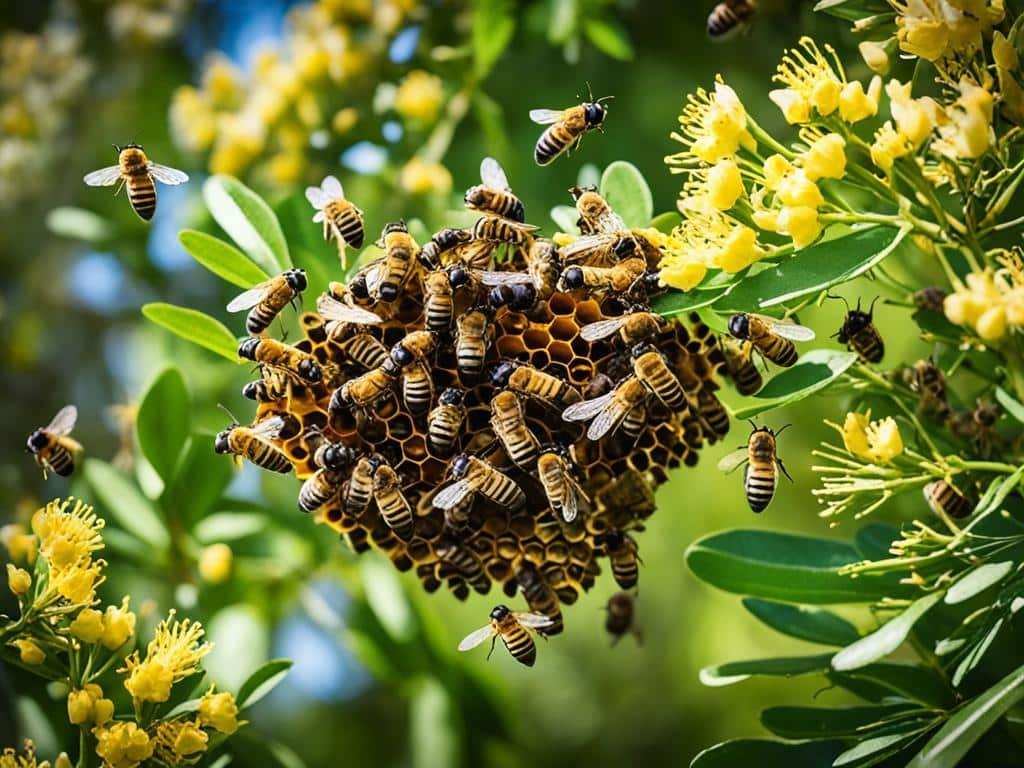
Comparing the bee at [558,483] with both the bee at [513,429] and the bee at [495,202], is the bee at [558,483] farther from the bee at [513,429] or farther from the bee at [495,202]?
the bee at [495,202]

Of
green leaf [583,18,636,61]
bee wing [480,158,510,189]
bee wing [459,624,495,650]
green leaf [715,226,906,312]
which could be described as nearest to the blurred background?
green leaf [583,18,636,61]

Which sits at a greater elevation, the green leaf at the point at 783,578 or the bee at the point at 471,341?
the bee at the point at 471,341

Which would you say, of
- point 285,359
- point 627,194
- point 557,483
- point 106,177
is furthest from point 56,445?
point 627,194

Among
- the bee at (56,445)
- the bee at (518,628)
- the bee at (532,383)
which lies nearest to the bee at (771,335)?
the bee at (532,383)

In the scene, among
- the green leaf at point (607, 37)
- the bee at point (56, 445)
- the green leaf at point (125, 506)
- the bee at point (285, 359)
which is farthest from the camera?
the green leaf at point (607, 37)

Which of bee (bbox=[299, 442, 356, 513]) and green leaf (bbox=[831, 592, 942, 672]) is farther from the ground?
bee (bbox=[299, 442, 356, 513])

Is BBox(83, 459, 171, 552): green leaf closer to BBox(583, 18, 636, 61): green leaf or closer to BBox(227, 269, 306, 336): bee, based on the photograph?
BBox(227, 269, 306, 336): bee
